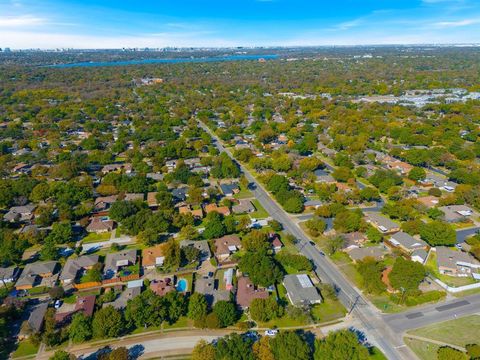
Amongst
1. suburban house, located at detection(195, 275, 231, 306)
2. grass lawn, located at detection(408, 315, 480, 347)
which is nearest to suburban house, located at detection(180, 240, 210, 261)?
suburban house, located at detection(195, 275, 231, 306)

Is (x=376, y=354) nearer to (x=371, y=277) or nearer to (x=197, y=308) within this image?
(x=371, y=277)

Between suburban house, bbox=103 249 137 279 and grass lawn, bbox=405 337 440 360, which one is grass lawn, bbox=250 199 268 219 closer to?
suburban house, bbox=103 249 137 279

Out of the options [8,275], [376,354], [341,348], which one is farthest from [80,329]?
[376,354]

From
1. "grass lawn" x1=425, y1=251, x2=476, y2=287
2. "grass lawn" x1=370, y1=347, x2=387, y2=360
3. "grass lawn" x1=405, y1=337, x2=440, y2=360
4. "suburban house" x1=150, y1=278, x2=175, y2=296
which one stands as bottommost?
"grass lawn" x1=370, y1=347, x2=387, y2=360

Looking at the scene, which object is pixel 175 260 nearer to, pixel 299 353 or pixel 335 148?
pixel 299 353

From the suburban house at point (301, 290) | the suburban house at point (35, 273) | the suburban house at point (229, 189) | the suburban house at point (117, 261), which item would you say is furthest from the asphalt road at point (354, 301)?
the suburban house at point (35, 273)

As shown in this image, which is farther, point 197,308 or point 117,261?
point 117,261
